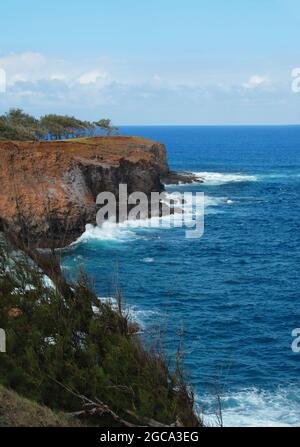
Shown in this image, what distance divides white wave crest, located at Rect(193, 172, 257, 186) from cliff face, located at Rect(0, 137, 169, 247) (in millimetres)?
30636

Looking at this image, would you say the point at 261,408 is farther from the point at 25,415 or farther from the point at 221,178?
the point at 221,178

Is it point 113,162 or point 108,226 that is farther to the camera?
point 113,162

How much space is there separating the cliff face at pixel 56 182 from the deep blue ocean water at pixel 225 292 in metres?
2.30

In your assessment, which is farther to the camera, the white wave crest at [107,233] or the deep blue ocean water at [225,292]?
the white wave crest at [107,233]

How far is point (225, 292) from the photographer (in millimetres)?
36469

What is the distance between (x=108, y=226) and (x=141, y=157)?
1296 cm

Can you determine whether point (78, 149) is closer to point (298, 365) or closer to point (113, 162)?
point (113, 162)

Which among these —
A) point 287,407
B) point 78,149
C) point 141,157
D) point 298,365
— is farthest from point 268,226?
point 287,407

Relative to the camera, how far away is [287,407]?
23.0m

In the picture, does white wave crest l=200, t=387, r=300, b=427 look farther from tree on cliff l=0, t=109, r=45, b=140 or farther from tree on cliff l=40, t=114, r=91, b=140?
tree on cliff l=40, t=114, r=91, b=140

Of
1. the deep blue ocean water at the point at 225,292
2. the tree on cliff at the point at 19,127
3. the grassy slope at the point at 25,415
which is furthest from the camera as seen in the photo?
the tree on cliff at the point at 19,127

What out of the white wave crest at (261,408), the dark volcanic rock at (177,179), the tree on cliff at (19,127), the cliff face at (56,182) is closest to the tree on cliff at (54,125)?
the tree on cliff at (19,127)

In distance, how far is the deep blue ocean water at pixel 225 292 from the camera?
2441 cm

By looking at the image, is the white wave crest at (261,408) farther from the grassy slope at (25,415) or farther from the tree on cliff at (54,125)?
the tree on cliff at (54,125)
